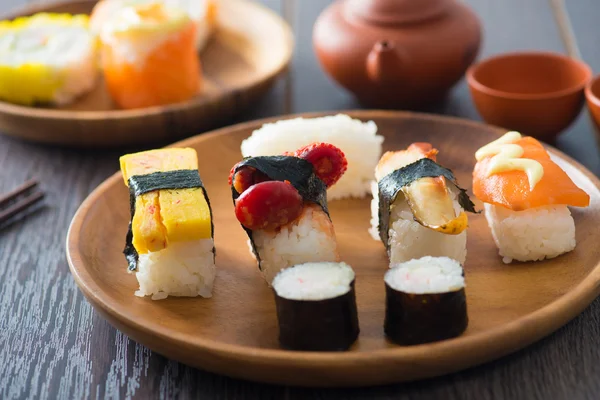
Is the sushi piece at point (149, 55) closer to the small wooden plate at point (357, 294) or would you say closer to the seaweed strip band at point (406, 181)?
the small wooden plate at point (357, 294)

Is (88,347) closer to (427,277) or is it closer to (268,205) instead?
(268,205)

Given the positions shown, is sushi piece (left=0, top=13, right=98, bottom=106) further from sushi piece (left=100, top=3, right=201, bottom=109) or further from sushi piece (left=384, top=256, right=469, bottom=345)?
sushi piece (left=384, top=256, right=469, bottom=345)

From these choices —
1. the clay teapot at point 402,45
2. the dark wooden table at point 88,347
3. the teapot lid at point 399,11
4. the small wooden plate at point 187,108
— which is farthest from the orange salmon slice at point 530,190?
the small wooden plate at point 187,108

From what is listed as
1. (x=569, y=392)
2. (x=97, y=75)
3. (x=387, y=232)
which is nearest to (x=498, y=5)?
(x=97, y=75)

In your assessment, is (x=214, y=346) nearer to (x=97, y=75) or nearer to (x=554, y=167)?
(x=554, y=167)

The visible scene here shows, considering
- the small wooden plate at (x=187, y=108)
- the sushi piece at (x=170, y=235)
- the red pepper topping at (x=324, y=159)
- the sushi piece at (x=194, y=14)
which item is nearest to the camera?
the sushi piece at (x=170, y=235)

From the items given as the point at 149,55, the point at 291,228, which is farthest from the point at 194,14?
the point at 291,228

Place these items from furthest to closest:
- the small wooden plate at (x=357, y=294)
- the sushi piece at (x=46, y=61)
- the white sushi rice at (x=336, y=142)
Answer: the sushi piece at (x=46, y=61) → the white sushi rice at (x=336, y=142) → the small wooden plate at (x=357, y=294)
